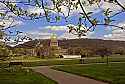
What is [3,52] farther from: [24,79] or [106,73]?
[106,73]

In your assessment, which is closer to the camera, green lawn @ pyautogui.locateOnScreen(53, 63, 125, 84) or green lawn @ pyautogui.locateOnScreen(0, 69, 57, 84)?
green lawn @ pyautogui.locateOnScreen(53, 63, 125, 84)

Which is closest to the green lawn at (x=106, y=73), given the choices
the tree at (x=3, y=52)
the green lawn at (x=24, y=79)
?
the green lawn at (x=24, y=79)

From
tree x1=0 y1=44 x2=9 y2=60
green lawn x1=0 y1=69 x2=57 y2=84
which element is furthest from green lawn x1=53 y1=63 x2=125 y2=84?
tree x1=0 y1=44 x2=9 y2=60

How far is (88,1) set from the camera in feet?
19.4

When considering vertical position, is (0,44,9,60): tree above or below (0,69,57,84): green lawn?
above

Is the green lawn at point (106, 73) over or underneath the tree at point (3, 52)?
underneath

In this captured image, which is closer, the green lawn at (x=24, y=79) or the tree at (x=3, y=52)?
the tree at (x=3, y=52)

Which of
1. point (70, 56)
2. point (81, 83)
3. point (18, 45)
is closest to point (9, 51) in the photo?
point (18, 45)

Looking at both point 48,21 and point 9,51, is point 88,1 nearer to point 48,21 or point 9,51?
point 48,21

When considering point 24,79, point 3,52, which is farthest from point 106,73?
point 3,52

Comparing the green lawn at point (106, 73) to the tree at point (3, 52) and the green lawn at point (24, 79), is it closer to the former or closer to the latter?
the green lawn at point (24, 79)

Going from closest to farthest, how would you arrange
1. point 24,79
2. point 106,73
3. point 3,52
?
point 3,52 → point 24,79 → point 106,73

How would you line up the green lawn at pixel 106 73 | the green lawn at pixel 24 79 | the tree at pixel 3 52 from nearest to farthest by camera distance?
1. the tree at pixel 3 52
2. the green lawn at pixel 106 73
3. the green lawn at pixel 24 79

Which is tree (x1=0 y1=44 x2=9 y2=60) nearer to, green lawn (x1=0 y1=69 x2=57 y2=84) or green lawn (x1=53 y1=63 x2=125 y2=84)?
green lawn (x1=0 y1=69 x2=57 y2=84)
